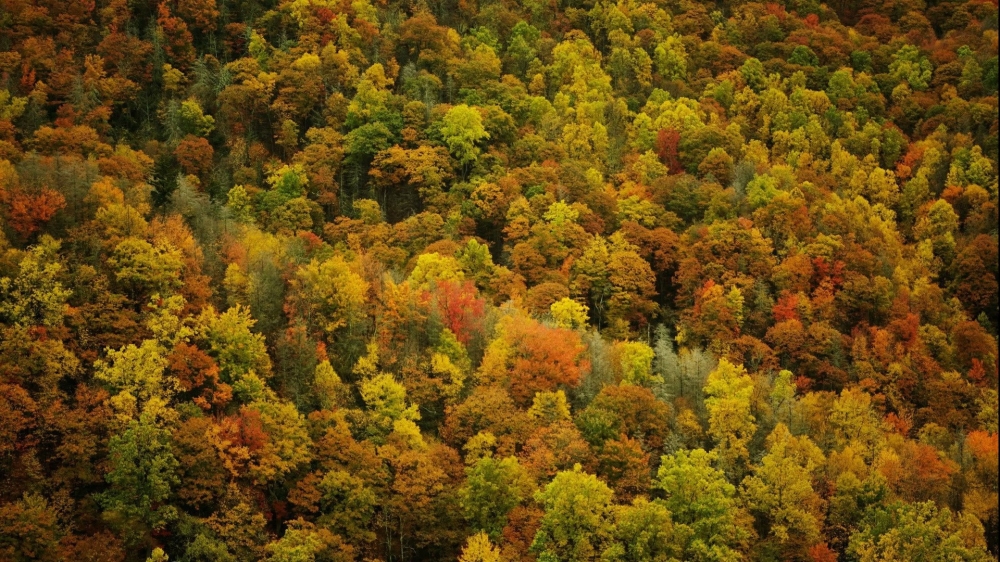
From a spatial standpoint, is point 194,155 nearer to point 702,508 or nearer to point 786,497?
point 702,508

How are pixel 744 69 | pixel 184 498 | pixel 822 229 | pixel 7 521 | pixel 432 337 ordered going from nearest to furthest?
pixel 7 521 < pixel 184 498 < pixel 432 337 < pixel 822 229 < pixel 744 69

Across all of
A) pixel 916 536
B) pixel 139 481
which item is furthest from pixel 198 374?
pixel 916 536

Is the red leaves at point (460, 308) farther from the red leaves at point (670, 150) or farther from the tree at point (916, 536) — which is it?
the red leaves at point (670, 150)

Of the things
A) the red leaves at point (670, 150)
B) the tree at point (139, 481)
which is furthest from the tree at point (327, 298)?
the red leaves at point (670, 150)

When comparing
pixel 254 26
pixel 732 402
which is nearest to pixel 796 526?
pixel 732 402

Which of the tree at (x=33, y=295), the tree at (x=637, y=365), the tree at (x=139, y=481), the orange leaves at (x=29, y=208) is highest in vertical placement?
the orange leaves at (x=29, y=208)

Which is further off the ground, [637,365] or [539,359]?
[637,365]

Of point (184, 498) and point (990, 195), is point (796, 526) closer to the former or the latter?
point (184, 498)

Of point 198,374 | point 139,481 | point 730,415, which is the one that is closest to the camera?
point 139,481
